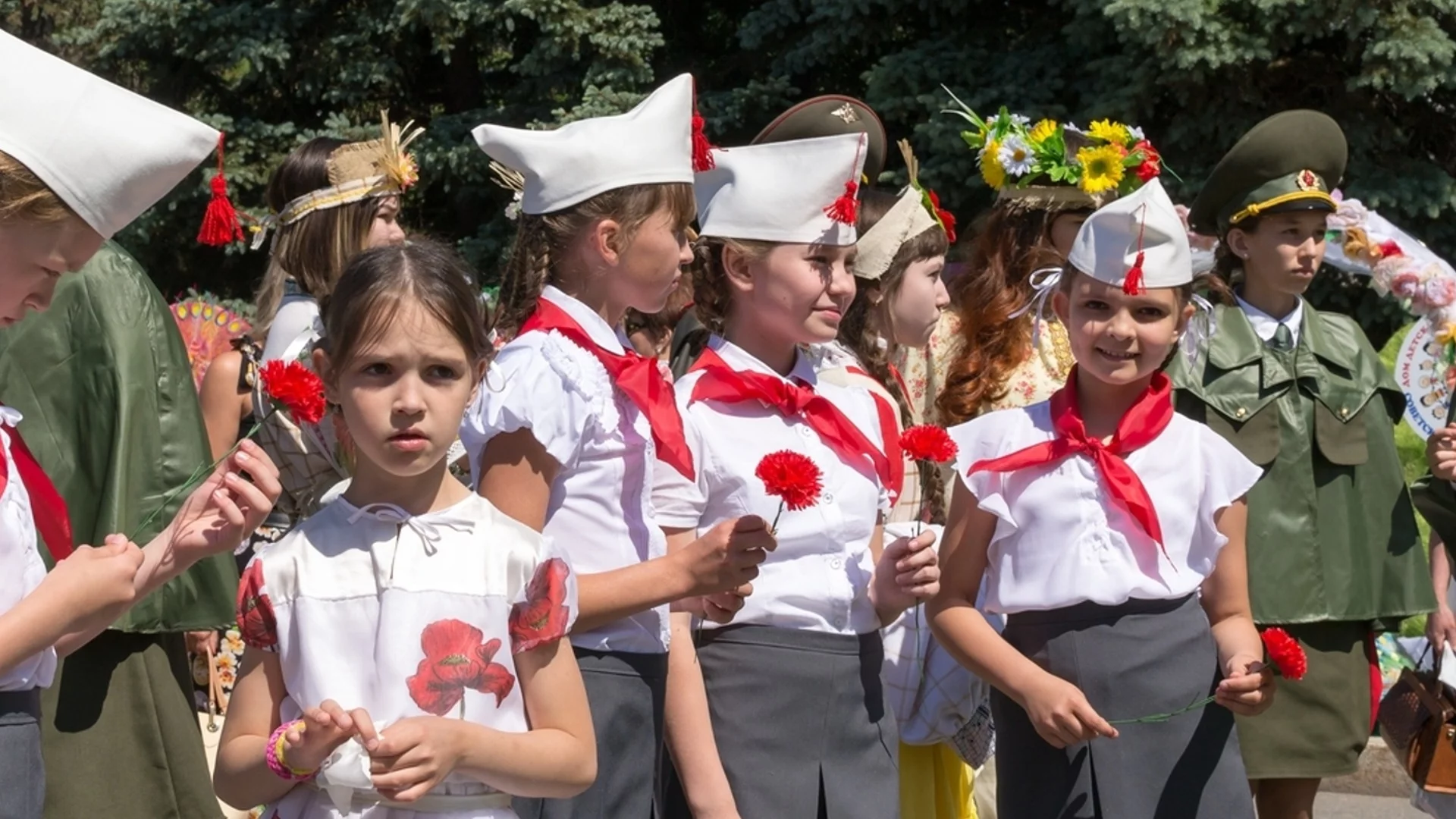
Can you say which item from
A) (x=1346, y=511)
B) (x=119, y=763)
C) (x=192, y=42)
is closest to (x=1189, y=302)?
(x=1346, y=511)

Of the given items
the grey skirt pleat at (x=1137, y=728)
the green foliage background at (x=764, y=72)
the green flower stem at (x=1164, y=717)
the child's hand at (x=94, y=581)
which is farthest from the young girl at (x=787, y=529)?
the green foliage background at (x=764, y=72)

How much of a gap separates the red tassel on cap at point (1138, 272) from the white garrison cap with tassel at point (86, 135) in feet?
6.24

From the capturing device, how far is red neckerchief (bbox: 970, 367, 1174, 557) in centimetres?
376

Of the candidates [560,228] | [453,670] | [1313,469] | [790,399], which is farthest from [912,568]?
[1313,469]

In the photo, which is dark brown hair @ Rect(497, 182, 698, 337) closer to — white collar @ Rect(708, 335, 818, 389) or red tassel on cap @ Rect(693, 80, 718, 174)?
red tassel on cap @ Rect(693, 80, 718, 174)

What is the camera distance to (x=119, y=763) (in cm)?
380

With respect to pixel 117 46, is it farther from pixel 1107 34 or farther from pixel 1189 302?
pixel 1189 302

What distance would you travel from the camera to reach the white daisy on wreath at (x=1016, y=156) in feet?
17.8

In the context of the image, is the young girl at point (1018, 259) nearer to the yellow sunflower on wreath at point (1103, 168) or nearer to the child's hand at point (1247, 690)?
the yellow sunflower on wreath at point (1103, 168)

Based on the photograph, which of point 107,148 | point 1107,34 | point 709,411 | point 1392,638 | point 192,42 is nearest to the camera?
point 107,148

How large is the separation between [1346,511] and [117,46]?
10.9 meters

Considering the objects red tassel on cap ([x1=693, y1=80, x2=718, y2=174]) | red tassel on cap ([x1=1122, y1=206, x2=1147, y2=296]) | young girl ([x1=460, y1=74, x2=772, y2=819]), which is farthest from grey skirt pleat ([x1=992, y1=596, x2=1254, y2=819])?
red tassel on cap ([x1=693, y1=80, x2=718, y2=174])

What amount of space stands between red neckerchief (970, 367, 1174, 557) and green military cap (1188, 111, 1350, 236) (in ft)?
4.54

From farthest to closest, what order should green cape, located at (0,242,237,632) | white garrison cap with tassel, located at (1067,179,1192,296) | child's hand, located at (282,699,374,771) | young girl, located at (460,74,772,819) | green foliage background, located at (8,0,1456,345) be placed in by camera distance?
green foliage background, located at (8,0,1456,345) → white garrison cap with tassel, located at (1067,179,1192,296) → green cape, located at (0,242,237,632) → young girl, located at (460,74,772,819) → child's hand, located at (282,699,374,771)
